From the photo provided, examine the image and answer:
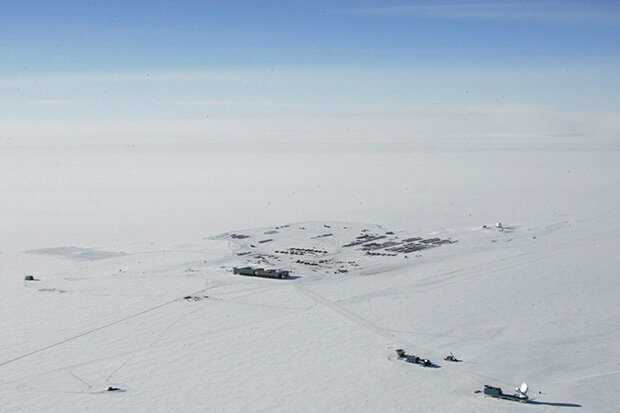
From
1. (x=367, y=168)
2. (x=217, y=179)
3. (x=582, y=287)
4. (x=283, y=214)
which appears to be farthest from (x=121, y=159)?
(x=582, y=287)

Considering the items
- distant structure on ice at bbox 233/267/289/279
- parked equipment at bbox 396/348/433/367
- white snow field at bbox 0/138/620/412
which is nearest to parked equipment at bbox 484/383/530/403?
white snow field at bbox 0/138/620/412

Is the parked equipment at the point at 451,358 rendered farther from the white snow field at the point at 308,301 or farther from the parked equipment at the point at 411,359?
the parked equipment at the point at 411,359

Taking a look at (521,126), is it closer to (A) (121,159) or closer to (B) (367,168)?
(B) (367,168)

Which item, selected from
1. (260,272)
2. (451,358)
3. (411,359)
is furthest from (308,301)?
(451,358)

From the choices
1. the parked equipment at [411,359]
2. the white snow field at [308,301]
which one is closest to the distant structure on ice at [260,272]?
the white snow field at [308,301]

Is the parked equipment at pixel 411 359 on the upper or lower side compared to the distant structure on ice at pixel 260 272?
lower

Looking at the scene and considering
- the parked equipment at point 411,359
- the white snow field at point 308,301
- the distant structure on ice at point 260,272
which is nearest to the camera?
the white snow field at point 308,301

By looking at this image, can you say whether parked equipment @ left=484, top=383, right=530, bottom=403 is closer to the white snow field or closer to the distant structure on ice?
the white snow field

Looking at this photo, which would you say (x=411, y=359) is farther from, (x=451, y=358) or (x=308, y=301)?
(x=308, y=301)
